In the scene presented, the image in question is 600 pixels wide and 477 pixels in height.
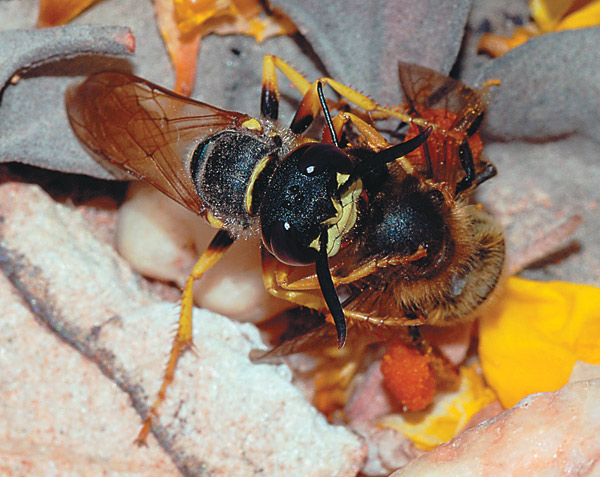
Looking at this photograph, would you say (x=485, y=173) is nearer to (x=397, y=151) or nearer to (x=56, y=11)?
(x=397, y=151)

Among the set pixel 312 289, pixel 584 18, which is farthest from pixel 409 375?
pixel 584 18

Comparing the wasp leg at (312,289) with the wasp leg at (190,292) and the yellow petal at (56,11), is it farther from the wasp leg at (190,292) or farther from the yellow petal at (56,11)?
the yellow petal at (56,11)

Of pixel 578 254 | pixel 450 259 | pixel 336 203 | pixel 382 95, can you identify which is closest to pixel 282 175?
pixel 336 203

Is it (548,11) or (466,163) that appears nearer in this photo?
(466,163)

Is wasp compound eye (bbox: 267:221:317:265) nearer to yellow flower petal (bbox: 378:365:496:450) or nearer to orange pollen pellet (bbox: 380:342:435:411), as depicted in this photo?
orange pollen pellet (bbox: 380:342:435:411)

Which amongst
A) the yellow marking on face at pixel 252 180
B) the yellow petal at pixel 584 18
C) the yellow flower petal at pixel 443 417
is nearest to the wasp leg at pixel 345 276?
the yellow marking on face at pixel 252 180

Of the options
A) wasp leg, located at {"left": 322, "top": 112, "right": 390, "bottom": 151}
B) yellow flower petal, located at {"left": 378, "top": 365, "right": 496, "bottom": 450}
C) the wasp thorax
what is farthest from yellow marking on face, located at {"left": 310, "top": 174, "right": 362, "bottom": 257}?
yellow flower petal, located at {"left": 378, "top": 365, "right": 496, "bottom": 450}
